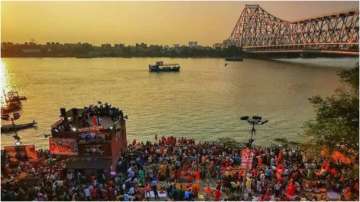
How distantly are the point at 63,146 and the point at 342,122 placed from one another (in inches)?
363

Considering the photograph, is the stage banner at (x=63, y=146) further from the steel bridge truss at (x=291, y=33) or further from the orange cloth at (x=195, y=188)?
the steel bridge truss at (x=291, y=33)

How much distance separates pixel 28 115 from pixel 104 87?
878 inches

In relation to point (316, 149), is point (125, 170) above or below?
below

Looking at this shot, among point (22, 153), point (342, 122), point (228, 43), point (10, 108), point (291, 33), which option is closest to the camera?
point (342, 122)

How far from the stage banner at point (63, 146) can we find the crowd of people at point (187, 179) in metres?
0.35

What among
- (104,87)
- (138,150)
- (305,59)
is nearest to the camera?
(138,150)

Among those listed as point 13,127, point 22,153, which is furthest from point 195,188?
point 13,127

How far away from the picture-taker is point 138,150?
17.8 metres

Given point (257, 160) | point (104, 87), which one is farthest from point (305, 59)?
point (257, 160)

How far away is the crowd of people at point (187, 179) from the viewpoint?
12.9 metres

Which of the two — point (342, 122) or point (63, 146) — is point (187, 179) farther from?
point (342, 122)

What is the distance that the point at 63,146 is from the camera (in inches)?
612

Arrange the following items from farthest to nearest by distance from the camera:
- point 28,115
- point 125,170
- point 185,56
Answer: point 185,56 < point 28,115 < point 125,170

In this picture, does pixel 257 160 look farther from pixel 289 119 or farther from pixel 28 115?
pixel 28 115
